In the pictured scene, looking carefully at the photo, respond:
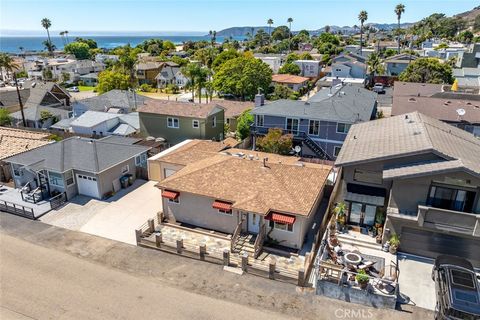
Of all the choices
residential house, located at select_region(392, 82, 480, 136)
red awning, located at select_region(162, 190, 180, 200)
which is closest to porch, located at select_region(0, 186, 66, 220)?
red awning, located at select_region(162, 190, 180, 200)

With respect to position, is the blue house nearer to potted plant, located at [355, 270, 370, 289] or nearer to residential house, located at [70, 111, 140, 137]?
residential house, located at [70, 111, 140, 137]

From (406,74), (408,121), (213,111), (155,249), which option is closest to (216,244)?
(155,249)

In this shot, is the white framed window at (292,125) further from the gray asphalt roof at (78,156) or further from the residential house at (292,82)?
the residential house at (292,82)

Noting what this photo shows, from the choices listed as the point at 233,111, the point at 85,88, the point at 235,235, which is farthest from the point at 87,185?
the point at 85,88

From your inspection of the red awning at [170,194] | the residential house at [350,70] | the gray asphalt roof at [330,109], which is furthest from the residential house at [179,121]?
the residential house at [350,70]

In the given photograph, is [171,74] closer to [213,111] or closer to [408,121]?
[213,111]

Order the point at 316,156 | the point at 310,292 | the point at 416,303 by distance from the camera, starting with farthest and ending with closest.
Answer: the point at 316,156, the point at 310,292, the point at 416,303
